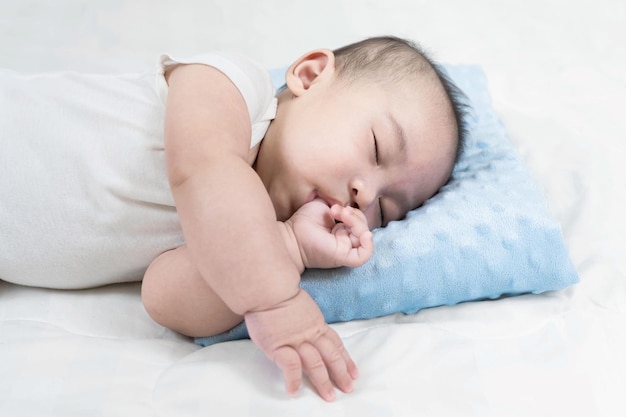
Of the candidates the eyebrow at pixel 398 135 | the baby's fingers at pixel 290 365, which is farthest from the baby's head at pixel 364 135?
the baby's fingers at pixel 290 365

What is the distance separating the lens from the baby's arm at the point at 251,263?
2.71ft

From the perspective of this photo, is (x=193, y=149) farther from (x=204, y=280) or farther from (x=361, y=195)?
(x=361, y=195)

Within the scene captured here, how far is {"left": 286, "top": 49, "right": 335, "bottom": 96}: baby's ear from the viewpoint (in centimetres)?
117

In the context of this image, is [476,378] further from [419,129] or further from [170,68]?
[170,68]

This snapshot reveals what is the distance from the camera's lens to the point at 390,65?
1169 mm

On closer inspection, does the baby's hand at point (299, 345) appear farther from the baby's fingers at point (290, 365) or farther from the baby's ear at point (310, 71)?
the baby's ear at point (310, 71)

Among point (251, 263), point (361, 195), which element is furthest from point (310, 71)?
point (251, 263)

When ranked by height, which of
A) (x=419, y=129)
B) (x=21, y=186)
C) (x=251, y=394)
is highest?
(x=419, y=129)

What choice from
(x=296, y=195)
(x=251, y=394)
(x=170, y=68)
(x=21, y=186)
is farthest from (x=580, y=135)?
(x=21, y=186)

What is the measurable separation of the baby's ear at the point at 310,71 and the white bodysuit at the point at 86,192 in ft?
0.25

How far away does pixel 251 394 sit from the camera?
0.84 meters

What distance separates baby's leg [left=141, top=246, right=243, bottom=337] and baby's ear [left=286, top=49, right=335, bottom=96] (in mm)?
342

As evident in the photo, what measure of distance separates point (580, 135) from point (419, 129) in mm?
478

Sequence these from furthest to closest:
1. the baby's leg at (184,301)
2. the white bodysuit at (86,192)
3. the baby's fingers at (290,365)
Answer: the white bodysuit at (86,192)
the baby's leg at (184,301)
the baby's fingers at (290,365)
